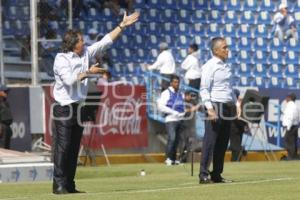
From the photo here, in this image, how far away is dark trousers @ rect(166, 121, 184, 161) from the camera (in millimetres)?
25219

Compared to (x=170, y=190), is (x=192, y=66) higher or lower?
higher

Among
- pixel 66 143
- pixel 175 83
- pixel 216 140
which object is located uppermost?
pixel 175 83

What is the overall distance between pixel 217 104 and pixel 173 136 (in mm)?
11108

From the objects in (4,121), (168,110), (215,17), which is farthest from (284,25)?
(4,121)

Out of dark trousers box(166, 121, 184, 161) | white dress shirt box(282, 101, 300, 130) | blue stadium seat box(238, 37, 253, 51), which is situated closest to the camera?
dark trousers box(166, 121, 184, 161)

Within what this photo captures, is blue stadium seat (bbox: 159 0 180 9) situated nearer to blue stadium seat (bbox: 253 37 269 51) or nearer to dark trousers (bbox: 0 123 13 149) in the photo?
blue stadium seat (bbox: 253 37 269 51)

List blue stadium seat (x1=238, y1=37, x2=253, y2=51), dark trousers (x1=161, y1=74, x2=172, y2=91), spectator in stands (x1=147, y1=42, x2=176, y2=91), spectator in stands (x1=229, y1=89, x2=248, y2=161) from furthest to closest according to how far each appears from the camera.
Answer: blue stadium seat (x1=238, y1=37, x2=253, y2=51), spectator in stands (x1=147, y1=42, x2=176, y2=91), dark trousers (x1=161, y1=74, x2=172, y2=91), spectator in stands (x1=229, y1=89, x2=248, y2=161)

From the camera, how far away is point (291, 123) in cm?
2841

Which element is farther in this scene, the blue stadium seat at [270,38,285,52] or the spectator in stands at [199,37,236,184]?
the blue stadium seat at [270,38,285,52]

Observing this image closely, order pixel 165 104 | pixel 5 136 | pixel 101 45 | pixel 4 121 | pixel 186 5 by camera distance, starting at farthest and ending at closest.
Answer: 1. pixel 186 5
2. pixel 165 104
3. pixel 4 121
4. pixel 5 136
5. pixel 101 45

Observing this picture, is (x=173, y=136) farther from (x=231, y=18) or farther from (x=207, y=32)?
(x=231, y=18)

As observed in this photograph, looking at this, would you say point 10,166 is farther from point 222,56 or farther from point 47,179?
point 222,56

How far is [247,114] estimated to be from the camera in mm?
27312

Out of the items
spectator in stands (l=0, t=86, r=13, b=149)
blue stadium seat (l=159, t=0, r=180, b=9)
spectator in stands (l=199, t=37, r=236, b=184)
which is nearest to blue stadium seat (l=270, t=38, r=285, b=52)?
blue stadium seat (l=159, t=0, r=180, b=9)
